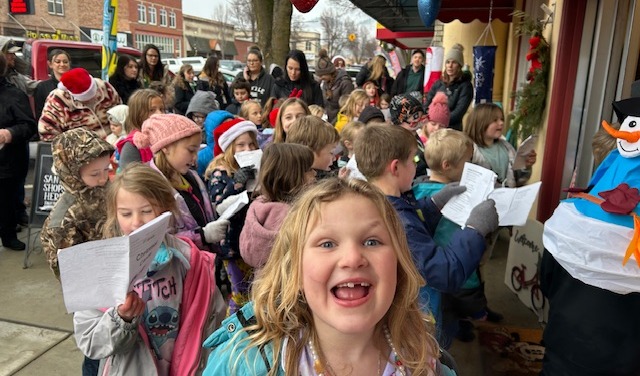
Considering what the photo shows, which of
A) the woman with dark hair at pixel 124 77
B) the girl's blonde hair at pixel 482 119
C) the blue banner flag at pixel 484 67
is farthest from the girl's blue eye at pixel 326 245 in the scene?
the woman with dark hair at pixel 124 77

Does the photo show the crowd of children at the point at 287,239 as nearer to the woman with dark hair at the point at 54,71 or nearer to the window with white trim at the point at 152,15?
the woman with dark hair at the point at 54,71

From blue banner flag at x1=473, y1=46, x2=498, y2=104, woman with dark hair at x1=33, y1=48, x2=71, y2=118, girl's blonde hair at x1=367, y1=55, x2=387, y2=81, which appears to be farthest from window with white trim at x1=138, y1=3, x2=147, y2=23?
blue banner flag at x1=473, y1=46, x2=498, y2=104

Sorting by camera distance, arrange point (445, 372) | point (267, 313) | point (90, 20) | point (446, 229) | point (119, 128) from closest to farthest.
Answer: point (267, 313)
point (445, 372)
point (446, 229)
point (119, 128)
point (90, 20)

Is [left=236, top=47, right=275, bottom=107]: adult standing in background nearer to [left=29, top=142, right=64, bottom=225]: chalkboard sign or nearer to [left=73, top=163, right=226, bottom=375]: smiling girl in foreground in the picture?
[left=29, top=142, right=64, bottom=225]: chalkboard sign

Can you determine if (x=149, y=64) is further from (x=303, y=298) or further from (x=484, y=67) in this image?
(x=303, y=298)

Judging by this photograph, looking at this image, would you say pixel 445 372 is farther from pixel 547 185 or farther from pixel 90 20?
pixel 90 20

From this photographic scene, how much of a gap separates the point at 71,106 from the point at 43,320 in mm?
1974

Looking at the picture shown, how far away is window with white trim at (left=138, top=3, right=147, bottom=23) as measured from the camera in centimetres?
4981

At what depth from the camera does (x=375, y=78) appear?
826 centimetres

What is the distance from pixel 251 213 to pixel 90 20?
1670 inches

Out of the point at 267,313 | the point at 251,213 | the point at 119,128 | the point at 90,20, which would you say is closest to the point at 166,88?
the point at 119,128

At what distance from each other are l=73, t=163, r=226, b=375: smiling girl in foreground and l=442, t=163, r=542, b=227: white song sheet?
1261 millimetres

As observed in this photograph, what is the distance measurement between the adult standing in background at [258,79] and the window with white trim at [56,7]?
35.1 m

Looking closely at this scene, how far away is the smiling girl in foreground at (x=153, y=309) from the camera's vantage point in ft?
6.04
